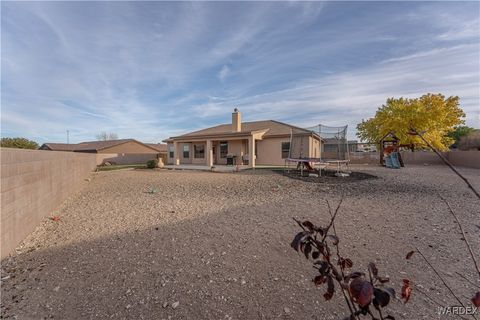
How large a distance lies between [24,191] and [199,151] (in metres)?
19.6

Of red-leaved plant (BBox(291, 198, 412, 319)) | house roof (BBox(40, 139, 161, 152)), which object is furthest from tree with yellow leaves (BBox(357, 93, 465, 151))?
house roof (BBox(40, 139, 161, 152))

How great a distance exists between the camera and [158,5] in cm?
858

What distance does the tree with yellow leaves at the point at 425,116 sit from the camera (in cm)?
2169

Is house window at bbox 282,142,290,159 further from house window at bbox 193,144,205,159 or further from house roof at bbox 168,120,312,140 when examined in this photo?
house window at bbox 193,144,205,159

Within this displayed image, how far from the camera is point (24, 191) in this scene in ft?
14.1

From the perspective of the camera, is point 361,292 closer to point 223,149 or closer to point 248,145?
point 248,145

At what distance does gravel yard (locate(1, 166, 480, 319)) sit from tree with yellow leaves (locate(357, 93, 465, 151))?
18.6 m

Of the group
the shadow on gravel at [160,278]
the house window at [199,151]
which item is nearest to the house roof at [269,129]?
the house window at [199,151]

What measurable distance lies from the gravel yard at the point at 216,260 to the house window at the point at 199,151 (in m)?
17.2

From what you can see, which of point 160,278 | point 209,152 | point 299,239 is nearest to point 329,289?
point 299,239

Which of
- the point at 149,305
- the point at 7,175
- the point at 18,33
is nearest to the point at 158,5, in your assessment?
the point at 18,33

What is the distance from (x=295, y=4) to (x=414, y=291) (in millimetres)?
9120

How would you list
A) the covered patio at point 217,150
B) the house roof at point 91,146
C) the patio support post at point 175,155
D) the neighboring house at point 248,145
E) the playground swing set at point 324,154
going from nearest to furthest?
the playground swing set at point 324,154 → the neighboring house at point 248,145 → the covered patio at point 217,150 → the patio support post at point 175,155 → the house roof at point 91,146

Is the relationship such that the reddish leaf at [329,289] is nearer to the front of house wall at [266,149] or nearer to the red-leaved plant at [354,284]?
the red-leaved plant at [354,284]
